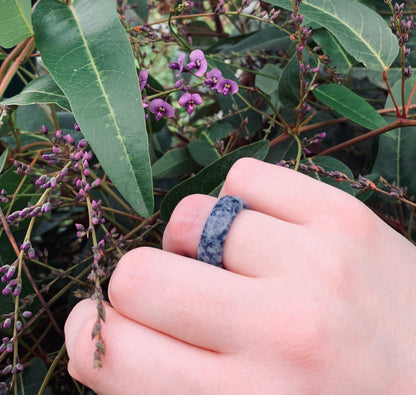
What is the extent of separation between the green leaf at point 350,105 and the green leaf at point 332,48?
0.09m

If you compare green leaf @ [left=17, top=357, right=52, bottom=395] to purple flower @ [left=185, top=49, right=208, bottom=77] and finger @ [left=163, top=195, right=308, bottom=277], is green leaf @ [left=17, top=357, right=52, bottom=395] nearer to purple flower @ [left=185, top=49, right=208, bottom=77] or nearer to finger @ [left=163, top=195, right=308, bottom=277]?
finger @ [left=163, top=195, right=308, bottom=277]

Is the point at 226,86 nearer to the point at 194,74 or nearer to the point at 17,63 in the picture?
the point at 194,74

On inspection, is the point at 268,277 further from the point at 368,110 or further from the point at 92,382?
the point at 368,110

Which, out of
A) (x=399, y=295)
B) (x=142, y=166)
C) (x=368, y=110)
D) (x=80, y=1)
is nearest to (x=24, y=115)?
(x=80, y=1)

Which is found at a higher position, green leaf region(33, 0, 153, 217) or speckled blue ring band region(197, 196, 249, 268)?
green leaf region(33, 0, 153, 217)

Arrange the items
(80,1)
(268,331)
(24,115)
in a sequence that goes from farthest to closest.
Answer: (24,115) → (80,1) → (268,331)

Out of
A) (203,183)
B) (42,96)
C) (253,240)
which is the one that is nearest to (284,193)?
(253,240)

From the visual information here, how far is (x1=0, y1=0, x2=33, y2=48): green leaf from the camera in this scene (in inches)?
21.9

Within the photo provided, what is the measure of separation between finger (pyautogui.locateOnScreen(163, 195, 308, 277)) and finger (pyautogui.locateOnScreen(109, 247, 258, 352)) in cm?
2

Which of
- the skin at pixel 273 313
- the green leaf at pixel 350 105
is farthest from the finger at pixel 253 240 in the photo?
the green leaf at pixel 350 105

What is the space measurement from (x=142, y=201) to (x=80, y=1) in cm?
27

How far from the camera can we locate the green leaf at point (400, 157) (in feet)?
2.59

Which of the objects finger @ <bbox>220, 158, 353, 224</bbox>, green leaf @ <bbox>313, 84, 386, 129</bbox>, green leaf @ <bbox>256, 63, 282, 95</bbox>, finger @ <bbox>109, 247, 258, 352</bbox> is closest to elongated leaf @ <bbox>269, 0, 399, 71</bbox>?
green leaf @ <bbox>313, 84, 386, 129</bbox>

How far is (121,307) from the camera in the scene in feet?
1.42
